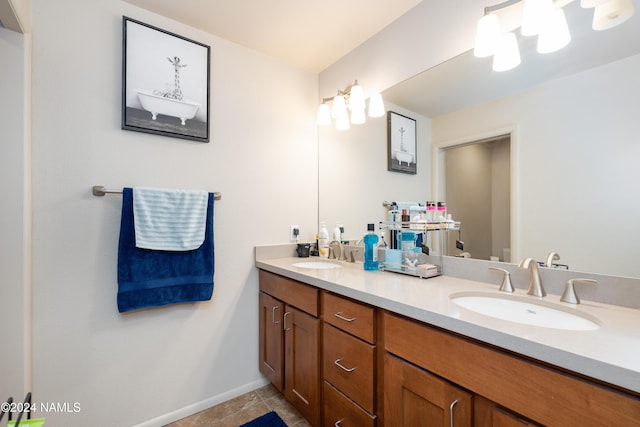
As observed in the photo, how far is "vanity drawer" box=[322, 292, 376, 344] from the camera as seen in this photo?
41.6 inches

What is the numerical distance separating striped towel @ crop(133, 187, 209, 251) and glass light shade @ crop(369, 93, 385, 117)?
1136 millimetres

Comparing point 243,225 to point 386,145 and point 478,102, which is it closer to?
point 386,145

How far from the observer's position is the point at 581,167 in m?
0.99

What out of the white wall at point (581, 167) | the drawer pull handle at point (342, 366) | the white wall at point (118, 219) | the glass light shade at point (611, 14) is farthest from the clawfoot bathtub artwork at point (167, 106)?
the glass light shade at point (611, 14)

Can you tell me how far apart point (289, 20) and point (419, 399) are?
194 centimetres

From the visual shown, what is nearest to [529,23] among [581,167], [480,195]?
[581,167]

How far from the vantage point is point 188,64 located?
1625 millimetres

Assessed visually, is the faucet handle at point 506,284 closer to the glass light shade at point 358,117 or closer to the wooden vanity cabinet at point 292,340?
the wooden vanity cabinet at point 292,340

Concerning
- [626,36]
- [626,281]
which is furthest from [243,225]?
[626,36]

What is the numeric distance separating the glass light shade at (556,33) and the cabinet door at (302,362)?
1.48 metres

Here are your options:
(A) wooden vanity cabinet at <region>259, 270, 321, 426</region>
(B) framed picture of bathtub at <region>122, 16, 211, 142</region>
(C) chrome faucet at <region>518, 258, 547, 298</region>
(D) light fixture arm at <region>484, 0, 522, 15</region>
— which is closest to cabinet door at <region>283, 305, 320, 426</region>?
(A) wooden vanity cabinet at <region>259, 270, 321, 426</region>

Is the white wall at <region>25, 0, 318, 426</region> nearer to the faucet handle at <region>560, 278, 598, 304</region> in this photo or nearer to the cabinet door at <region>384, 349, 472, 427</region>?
the cabinet door at <region>384, 349, 472, 427</region>

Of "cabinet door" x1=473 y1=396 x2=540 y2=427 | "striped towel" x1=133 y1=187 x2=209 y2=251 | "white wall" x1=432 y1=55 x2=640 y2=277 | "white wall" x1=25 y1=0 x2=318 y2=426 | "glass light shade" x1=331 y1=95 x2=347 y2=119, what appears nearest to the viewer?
"cabinet door" x1=473 y1=396 x2=540 y2=427

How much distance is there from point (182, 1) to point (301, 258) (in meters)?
1.66
